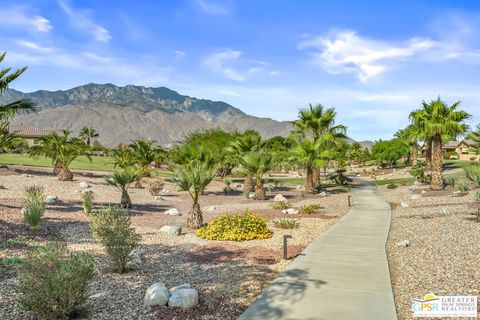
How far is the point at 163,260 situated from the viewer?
37.8 feet

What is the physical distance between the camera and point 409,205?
24625mm

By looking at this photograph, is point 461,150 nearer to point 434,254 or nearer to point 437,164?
point 437,164

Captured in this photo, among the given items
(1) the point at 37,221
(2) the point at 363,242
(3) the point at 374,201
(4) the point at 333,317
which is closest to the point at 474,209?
(3) the point at 374,201

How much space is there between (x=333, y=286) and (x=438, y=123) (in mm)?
26127

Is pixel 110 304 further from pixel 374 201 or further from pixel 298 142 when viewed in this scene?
pixel 298 142

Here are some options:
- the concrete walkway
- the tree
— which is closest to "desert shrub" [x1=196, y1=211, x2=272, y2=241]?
the concrete walkway

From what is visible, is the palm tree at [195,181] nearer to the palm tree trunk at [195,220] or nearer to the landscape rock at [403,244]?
the palm tree trunk at [195,220]

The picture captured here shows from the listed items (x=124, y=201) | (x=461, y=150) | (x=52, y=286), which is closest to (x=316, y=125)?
(x=124, y=201)

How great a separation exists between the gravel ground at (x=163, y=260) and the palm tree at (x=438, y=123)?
12.6 metres

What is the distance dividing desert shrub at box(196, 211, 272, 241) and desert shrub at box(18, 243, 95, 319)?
7716 mm

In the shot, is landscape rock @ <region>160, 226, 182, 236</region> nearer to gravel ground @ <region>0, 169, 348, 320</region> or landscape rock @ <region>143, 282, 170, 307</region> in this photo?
gravel ground @ <region>0, 169, 348, 320</region>

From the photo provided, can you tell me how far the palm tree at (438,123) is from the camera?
3044 cm

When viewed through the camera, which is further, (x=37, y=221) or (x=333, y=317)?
(x=37, y=221)

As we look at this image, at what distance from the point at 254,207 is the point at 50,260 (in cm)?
1838
